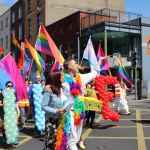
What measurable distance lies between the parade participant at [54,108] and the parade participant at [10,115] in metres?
2.92

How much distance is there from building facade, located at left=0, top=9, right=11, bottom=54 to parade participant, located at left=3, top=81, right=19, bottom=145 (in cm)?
4889

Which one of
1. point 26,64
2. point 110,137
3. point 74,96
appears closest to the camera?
point 74,96

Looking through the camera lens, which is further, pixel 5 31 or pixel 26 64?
pixel 5 31

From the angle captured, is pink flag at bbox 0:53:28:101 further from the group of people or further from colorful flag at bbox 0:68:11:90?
the group of people

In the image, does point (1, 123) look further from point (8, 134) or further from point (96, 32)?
point (96, 32)

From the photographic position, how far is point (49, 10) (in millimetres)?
45438

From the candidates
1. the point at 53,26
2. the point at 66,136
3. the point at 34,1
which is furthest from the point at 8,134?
the point at 34,1

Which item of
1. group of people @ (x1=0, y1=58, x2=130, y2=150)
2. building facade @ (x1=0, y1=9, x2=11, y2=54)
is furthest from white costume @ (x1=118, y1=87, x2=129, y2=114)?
building facade @ (x1=0, y1=9, x2=11, y2=54)

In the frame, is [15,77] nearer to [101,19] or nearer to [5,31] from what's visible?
[101,19]

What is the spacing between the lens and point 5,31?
6019cm

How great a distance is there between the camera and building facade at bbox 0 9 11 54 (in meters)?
58.3

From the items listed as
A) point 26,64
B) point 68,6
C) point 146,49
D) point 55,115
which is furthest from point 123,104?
point 68,6

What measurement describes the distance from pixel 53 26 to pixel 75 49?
516cm

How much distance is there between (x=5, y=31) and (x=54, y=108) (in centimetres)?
5501
